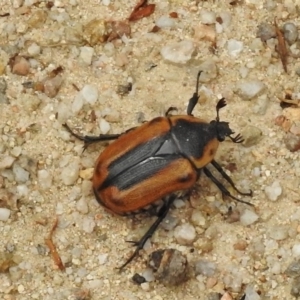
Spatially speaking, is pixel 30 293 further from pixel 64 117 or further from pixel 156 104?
Result: pixel 156 104

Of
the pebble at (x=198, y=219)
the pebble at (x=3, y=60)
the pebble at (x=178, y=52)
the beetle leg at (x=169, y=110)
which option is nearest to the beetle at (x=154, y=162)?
the pebble at (x=198, y=219)

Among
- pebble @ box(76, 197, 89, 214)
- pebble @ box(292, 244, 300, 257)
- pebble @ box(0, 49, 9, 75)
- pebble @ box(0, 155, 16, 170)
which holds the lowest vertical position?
pebble @ box(292, 244, 300, 257)

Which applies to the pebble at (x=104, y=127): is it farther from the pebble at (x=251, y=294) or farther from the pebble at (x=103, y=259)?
the pebble at (x=251, y=294)

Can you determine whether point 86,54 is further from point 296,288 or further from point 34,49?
point 296,288

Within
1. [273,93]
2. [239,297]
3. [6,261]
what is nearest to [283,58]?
[273,93]

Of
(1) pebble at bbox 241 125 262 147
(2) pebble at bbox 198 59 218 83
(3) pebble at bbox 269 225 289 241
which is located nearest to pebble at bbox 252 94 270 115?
(1) pebble at bbox 241 125 262 147

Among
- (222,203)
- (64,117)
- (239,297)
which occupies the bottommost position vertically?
(239,297)

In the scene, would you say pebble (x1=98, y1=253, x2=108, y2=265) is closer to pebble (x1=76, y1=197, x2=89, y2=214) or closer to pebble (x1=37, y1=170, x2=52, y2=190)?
pebble (x1=76, y1=197, x2=89, y2=214)
